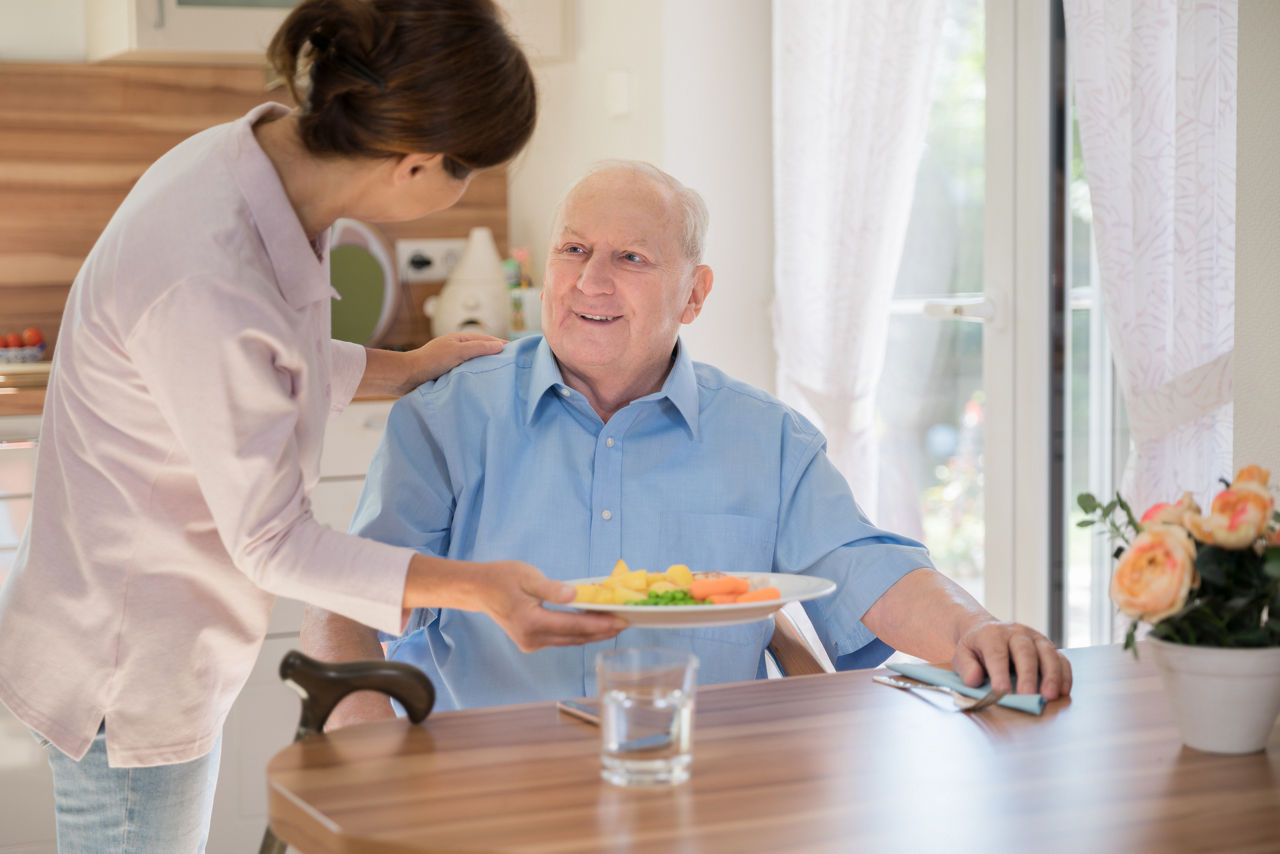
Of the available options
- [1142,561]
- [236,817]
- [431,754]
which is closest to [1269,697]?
[1142,561]

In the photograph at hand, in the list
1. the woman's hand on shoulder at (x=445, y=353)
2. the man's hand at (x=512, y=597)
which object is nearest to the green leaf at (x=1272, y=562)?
the man's hand at (x=512, y=597)

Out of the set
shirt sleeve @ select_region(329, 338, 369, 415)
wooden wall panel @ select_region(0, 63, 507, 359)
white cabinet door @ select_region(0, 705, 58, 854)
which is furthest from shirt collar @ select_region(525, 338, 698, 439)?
wooden wall panel @ select_region(0, 63, 507, 359)

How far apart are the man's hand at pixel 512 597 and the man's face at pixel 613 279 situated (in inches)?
26.6

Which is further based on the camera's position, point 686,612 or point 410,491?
point 410,491

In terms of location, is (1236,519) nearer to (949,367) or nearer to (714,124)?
(949,367)

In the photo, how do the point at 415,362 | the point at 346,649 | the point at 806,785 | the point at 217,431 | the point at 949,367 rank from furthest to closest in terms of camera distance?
the point at 949,367 < the point at 415,362 < the point at 346,649 < the point at 217,431 < the point at 806,785

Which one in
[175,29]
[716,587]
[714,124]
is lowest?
[716,587]

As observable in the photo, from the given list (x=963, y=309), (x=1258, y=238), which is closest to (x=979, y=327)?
(x=963, y=309)

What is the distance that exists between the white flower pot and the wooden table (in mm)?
17

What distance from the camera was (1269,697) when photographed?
42.1 inches

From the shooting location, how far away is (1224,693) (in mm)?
1065

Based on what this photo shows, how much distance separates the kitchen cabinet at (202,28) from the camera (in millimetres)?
3152

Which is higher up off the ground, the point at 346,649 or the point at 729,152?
the point at 729,152

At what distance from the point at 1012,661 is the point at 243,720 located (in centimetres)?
218
